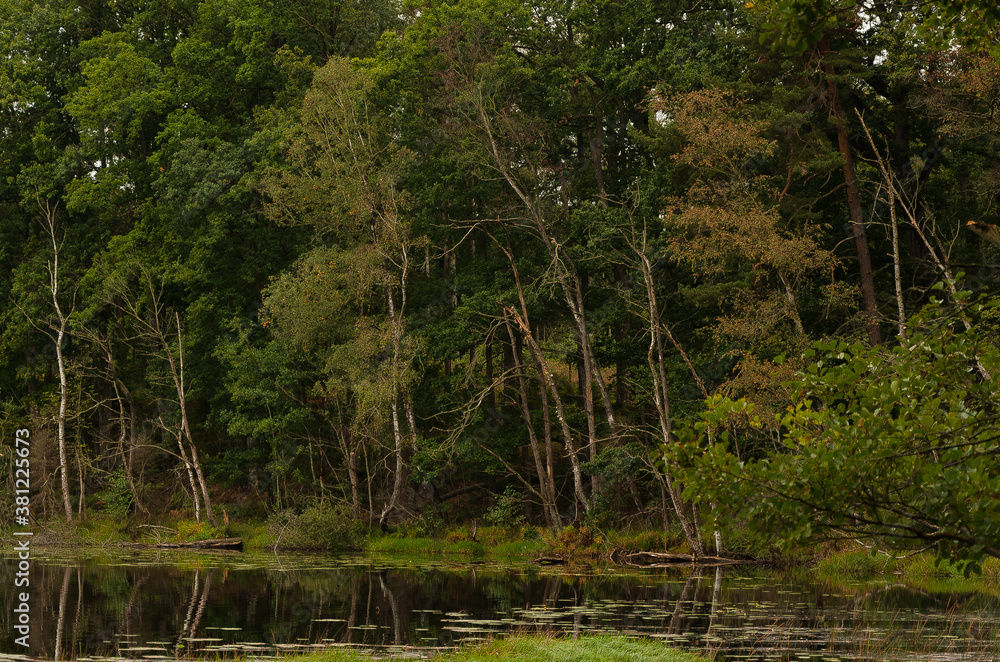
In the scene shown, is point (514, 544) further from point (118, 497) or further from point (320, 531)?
point (118, 497)

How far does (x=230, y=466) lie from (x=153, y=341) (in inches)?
257

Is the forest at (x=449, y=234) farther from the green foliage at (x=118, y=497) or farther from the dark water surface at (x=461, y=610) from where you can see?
the dark water surface at (x=461, y=610)

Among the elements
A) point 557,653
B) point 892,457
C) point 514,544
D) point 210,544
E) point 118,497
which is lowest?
point 210,544

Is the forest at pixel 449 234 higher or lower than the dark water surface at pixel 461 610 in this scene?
higher

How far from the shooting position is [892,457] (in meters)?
6.71

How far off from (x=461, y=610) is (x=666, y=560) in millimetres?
11103

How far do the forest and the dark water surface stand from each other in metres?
4.32

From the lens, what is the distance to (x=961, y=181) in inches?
1177

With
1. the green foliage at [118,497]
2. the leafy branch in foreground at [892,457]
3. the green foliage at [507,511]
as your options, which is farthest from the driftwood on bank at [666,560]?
the leafy branch in foreground at [892,457]

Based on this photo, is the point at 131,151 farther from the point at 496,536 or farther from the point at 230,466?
the point at 496,536

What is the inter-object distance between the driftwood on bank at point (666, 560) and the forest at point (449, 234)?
354 millimetres

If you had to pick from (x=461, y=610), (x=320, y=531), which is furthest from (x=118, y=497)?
(x=461, y=610)

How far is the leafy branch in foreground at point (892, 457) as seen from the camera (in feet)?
21.7

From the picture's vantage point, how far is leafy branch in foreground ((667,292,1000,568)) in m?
6.62
